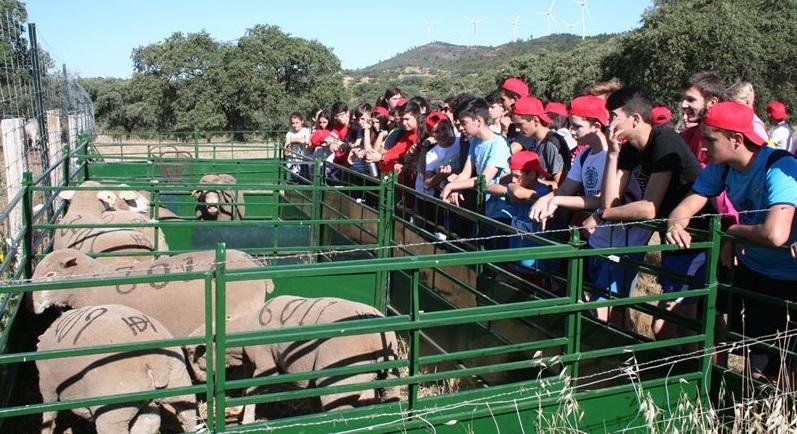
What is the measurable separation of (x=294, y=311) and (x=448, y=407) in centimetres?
150

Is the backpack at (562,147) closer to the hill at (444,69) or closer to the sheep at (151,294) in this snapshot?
the sheep at (151,294)

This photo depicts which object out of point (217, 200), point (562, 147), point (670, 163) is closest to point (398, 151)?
point (562, 147)

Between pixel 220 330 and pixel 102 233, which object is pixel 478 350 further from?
pixel 102 233

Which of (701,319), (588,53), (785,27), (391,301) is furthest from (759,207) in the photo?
(588,53)

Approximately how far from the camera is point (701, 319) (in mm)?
4117

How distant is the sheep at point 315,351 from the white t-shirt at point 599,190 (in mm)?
1469

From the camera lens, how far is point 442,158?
289 inches

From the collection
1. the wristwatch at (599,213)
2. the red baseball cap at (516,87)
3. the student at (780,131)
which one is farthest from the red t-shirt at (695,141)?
the student at (780,131)

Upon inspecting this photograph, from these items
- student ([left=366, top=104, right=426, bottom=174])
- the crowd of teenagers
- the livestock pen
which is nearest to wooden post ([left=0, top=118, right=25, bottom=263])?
the livestock pen

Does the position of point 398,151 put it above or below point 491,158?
below

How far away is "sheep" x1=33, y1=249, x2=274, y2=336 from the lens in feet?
17.2

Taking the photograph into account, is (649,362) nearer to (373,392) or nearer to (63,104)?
Result: (373,392)

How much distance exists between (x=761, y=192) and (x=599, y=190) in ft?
4.01

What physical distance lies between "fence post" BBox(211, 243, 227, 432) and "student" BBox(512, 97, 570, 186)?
3.17m
